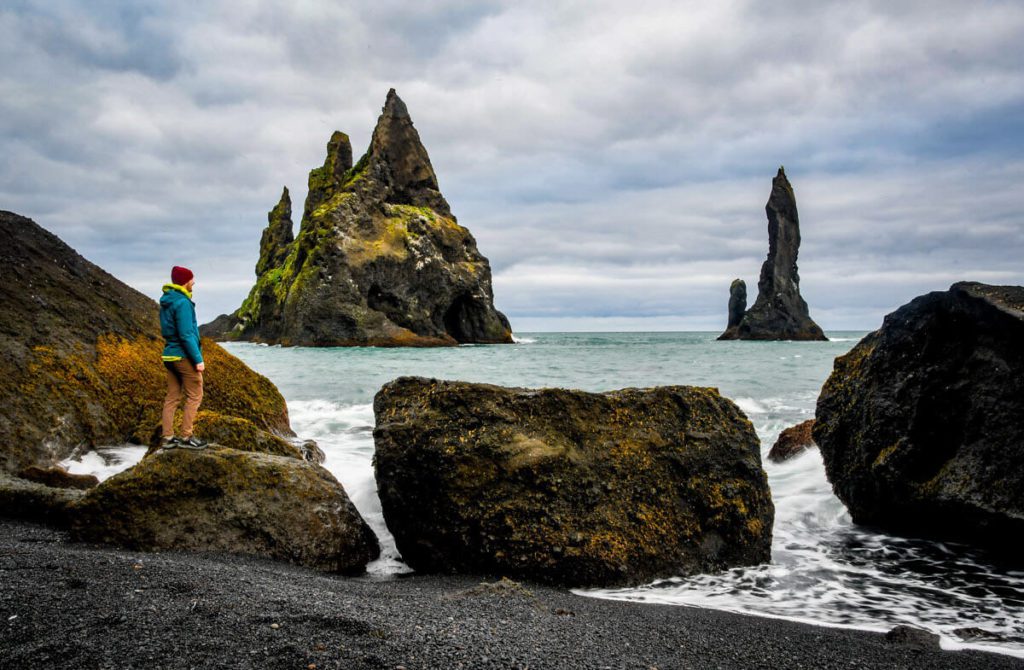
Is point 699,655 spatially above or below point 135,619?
below

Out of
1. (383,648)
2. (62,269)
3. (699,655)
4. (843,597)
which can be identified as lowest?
(843,597)

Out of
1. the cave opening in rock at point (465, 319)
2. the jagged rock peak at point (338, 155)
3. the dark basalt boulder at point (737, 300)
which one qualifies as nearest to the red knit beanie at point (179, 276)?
the cave opening in rock at point (465, 319)

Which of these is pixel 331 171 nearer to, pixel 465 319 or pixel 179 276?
pixel 465 319

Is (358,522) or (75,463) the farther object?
(75,463)

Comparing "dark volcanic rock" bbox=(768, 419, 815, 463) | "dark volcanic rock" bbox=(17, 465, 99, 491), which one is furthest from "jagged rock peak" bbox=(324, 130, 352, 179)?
"dark volcanic rock" bbox=(17, 465, 99, 491)

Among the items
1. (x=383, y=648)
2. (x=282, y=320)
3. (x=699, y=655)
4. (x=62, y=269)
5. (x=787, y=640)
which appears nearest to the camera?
(x=383, y=648)

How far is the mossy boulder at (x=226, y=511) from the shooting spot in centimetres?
481

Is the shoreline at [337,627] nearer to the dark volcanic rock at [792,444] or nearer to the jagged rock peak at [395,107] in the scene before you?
the dark volcanic rock at [792,444]

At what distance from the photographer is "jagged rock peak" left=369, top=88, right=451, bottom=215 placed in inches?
2689

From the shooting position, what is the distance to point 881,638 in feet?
13.1

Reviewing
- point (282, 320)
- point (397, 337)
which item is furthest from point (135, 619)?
point (282, 320)

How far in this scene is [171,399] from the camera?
633cm

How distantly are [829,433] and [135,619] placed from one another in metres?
7.08

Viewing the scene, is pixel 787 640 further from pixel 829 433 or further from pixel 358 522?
pixel 829 433
